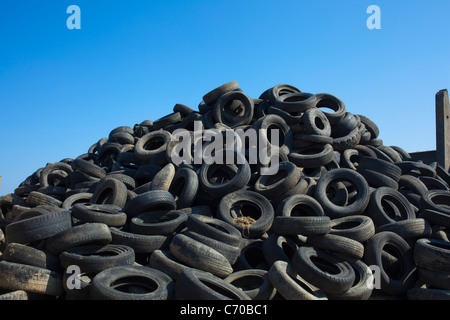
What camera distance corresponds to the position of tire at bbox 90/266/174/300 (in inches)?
178

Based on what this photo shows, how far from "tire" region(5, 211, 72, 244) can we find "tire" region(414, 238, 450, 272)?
6.06 m

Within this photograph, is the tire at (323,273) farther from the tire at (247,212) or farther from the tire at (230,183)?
the tire at (230,183)

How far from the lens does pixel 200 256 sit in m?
5.30

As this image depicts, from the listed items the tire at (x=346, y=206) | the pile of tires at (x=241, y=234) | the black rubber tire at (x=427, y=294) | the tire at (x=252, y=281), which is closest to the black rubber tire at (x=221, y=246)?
the pile of tires at (x=241, y=234)

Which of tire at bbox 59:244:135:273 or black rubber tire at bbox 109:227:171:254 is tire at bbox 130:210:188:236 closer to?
black rubber tire at bbox 109:227:171:254

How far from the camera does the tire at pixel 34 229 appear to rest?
568cm

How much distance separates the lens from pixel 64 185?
11.8 meters

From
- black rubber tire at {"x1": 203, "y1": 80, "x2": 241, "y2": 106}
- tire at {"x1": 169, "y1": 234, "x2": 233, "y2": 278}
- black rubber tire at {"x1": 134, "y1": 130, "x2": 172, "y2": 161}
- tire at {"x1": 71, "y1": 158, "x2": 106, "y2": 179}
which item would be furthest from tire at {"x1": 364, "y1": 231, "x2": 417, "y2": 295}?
tire at {"x1": 71, "y1": 158, "x2": 106, "y2": 179}

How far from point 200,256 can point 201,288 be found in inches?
35.6

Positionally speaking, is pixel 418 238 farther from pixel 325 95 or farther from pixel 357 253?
pixel 325 95

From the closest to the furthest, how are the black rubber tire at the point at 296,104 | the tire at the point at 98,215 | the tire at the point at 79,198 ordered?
the tire at the point at 98,215 → the tire at the point at 79,198 → the black rubber tire at the point at 296,104

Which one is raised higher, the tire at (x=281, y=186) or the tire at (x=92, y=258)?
the tire at (x=281, y=186)

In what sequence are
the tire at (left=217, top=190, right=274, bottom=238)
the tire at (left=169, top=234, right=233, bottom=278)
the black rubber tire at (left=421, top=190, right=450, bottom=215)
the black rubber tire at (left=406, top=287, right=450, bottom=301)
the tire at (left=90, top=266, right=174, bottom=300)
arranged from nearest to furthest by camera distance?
the tire at (left=90, top=266, right=174, bottom=300) < the black rubber tire at (left=406, top=287, right=450, bottom=301) < the tire at (left=169, top=234, right=233, bottom=278) < the tire at (left=217, top=190, right=274, bottom=238) < the black rubber tire at (left=421, top=190, right=450, bottom=215)

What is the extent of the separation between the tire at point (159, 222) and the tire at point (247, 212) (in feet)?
3.03
